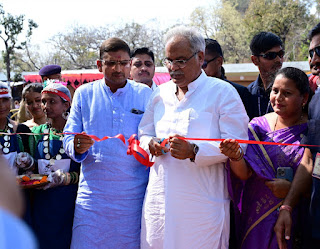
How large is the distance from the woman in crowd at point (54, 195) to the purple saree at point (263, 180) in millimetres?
1575

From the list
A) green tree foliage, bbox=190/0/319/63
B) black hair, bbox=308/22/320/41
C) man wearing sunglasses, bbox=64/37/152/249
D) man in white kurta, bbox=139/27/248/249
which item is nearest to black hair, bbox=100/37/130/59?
man wearing sunglasses, bbox=64/37/152/249

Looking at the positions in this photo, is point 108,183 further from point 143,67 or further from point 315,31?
point 143,67

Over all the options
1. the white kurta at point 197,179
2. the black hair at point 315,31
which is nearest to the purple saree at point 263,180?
the white kurta at point 197,179

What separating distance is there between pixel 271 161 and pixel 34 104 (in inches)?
120

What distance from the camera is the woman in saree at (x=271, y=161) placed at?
2.64 metres

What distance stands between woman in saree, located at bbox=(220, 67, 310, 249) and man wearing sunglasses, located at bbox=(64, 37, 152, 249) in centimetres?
88

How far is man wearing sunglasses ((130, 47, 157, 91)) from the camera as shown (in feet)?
15.8

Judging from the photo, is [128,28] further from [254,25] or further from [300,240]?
[300,240]

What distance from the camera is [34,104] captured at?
14.8 feet

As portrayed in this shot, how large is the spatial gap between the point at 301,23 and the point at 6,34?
79.9 ft

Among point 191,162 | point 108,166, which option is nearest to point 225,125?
point 191,162

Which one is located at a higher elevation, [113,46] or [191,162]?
[113,46]

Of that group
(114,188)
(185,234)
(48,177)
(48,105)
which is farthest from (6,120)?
(185,234)

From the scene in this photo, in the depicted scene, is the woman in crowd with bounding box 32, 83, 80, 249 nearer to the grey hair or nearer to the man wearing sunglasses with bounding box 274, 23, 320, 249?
the grey hair
